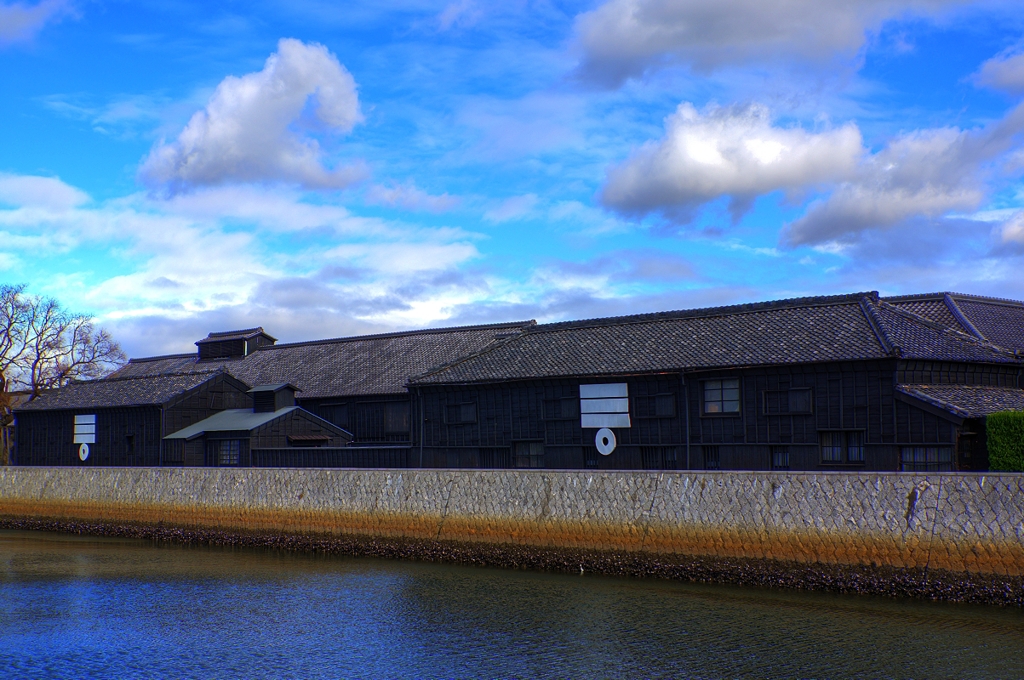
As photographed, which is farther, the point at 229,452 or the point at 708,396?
the point at 229,452

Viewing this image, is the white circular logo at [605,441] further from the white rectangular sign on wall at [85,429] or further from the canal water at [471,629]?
the white rectangular sign on wall at [85,429]

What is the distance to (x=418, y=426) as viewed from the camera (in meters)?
40.9

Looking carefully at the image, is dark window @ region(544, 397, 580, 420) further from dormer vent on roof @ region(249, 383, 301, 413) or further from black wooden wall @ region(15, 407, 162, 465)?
black wooden wall @ region(15, 407, 162, 465)

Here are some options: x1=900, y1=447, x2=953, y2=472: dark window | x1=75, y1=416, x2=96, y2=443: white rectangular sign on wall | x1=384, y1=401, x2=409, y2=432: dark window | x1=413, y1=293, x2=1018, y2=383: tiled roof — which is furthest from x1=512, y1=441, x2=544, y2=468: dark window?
x1=75, y1=416, x2=96, y2=443: white rectangular sign on wall

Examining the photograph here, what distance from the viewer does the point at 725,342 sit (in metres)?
34.4

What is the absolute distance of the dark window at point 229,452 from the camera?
43750mm

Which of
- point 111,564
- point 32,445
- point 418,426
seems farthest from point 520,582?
point 32,445

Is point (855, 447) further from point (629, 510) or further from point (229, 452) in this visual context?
point (229, 452)

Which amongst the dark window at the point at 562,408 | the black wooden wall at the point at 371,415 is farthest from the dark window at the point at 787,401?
the black wooden wall at the point at 371,415

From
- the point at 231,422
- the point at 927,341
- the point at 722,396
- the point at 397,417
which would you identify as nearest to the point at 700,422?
the point at 722,396

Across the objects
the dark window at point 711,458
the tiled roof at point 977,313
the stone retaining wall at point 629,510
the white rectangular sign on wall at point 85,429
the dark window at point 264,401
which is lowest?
the stone retaining wall at point 629,510

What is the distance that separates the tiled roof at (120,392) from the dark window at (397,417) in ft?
32.2

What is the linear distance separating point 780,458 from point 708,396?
3.43 metres

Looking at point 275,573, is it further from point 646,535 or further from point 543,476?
point 646,535
